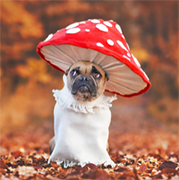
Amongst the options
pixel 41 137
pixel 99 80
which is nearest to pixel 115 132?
pixel 41 137

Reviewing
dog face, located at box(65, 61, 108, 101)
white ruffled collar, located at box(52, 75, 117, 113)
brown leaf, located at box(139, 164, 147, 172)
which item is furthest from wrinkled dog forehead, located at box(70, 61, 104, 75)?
brown leaf, located at box(139, 164, 147, 172)

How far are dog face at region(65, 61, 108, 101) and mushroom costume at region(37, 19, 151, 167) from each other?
6 cm

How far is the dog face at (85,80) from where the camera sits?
7.17 feet

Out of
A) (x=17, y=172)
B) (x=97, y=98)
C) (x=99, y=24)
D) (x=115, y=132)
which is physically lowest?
(x=17, y=172)

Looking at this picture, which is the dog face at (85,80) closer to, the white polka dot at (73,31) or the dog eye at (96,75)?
the dog eye at (96,75)

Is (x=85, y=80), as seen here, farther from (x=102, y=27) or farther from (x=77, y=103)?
(x=102, y=27)

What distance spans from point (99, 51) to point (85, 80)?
28 cm

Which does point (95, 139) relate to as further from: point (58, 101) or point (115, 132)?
point (115, 132)

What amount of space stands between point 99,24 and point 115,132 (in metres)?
3.05

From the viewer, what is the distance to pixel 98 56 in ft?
7.20

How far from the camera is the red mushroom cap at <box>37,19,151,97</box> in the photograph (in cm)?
207

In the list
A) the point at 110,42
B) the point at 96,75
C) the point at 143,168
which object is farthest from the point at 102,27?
the point at 143,168

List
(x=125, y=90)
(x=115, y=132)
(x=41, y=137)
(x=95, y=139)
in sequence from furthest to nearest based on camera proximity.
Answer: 1. (x=115, y=132)
2. (x=41, y=137)
3. (x=125, y=90)
4. (x=95, y=139)

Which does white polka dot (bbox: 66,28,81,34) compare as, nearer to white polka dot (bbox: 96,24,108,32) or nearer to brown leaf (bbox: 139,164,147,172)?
white polka dot (bbox: 96,24,108,32)
